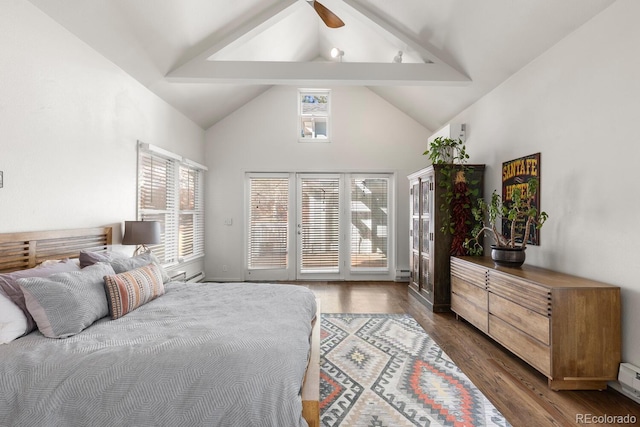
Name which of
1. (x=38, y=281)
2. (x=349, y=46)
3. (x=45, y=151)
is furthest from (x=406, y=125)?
(x=38, y=281)

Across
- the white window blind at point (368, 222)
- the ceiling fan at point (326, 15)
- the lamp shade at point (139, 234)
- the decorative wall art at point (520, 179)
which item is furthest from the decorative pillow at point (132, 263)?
the white window blind at point (368, 222)

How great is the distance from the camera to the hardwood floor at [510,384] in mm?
1938

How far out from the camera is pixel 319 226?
5.77 meters

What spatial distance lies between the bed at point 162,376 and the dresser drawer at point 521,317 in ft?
5.55

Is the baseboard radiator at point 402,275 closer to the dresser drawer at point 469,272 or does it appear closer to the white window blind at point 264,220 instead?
the dresser drawer at point 469,272

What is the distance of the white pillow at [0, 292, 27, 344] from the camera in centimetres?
154

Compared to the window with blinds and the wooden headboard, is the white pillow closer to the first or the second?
the wooden headboard

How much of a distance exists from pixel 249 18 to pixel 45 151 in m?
2.59

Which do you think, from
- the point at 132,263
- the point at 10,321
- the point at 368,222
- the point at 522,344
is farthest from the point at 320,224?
the point at 10,321

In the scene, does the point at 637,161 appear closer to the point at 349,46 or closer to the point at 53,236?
the point at 349,46

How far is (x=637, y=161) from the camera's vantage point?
207 cm

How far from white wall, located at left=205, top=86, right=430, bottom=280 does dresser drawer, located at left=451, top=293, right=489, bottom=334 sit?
2044 mm

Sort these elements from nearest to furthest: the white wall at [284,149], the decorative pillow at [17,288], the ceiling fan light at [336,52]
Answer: the decorative pillow at [17,288] → the ceiling fan light at [336,52] → the white wall at [284,149]

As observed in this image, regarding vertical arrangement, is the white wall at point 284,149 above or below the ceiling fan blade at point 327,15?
below
